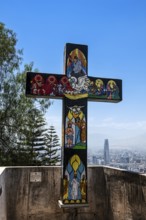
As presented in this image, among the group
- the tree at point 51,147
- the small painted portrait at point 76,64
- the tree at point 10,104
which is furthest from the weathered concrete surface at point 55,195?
the tree at point 51,147

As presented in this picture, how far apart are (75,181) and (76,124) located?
0.85 metres

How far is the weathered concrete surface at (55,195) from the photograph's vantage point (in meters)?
3.90

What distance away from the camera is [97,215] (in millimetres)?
4410

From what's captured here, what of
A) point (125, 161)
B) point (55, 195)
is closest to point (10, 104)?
point (55, 195)

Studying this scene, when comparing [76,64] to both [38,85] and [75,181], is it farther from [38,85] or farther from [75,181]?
[75,181]

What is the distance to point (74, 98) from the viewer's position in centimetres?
403

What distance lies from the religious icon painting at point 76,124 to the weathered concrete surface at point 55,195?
0.72 meters

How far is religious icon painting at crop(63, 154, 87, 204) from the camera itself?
12.6 ft

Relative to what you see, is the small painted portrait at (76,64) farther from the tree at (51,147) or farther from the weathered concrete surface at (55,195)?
the tree at (51,147)

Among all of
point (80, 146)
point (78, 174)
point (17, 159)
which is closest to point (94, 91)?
point (80, 146)

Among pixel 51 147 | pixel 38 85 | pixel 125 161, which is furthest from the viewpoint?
pixel 125 161

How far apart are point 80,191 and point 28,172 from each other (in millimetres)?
929

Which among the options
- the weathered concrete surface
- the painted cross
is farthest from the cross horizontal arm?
the weathered concrete surface

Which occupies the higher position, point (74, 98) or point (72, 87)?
point (72, 87)
